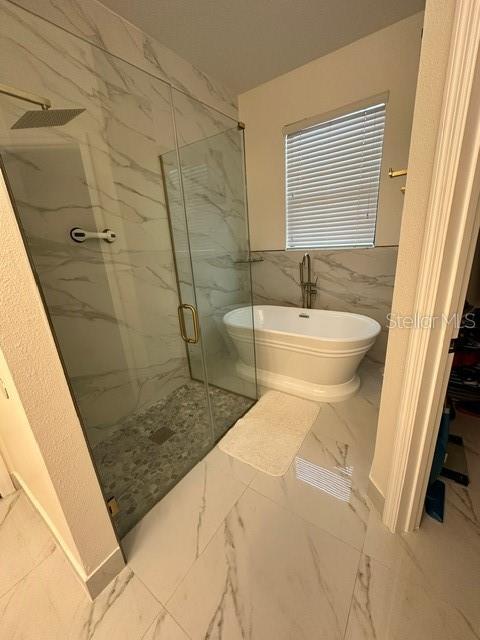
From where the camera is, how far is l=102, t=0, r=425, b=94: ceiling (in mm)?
1730

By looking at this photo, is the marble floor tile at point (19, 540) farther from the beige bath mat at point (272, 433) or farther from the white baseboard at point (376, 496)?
the white baseboard at point (376, 496)

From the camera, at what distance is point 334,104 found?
2305mm

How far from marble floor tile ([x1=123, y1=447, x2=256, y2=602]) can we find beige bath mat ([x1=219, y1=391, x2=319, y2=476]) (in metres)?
0.11

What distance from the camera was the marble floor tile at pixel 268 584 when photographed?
0.93m

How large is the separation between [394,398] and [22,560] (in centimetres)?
185

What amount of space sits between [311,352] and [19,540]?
2022 millimetres

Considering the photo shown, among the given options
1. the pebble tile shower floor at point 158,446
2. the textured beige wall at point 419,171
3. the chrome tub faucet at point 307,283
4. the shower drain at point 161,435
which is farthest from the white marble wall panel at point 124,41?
the shower drain at point 161,435

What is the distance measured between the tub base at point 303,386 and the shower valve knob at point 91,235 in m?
1.59

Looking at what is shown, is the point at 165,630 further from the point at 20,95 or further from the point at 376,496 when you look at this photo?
the point at 20,95

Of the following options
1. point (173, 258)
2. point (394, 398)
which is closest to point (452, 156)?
point (394, 398)

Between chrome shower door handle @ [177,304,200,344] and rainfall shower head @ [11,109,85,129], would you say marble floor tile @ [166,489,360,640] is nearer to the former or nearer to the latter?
chrome shower door handle @ [177,304,200,344]

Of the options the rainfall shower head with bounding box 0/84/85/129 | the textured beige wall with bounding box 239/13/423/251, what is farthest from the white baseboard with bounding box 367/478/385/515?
the rainfall shower head with bounding box 0/84/85/129

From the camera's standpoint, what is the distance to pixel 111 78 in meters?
1.69

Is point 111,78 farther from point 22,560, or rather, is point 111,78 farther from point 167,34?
point 22,560
